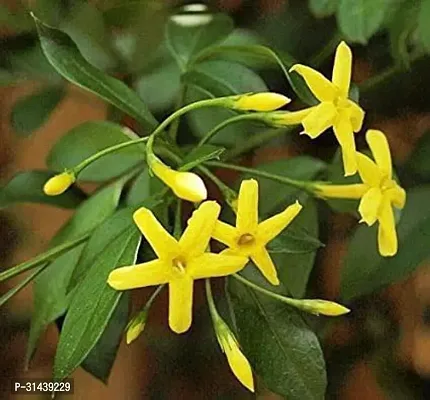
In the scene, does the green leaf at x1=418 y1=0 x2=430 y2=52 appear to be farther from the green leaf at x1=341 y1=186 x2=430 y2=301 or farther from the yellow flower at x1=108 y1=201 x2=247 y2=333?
the yellow flower at x1=108 y1=201 x2=247 y2=333

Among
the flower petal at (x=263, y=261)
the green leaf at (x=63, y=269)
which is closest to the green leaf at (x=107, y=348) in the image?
the green leaf at (x=63, y=269)

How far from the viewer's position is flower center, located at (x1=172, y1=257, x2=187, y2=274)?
0.46 meters

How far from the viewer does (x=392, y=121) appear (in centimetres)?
93

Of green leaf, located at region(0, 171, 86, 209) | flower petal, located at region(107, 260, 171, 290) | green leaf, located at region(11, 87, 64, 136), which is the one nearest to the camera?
flower petal, located at region(107, 260, 171, 290)

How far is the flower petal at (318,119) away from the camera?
490mm

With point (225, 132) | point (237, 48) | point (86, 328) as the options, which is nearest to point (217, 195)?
point (225, 132)

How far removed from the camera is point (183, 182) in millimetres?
471

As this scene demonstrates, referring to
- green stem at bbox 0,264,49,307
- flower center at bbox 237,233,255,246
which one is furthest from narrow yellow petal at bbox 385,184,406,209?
green stem at bbox 0,264,49,307

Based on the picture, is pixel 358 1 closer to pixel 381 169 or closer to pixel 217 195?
pixel 381 169

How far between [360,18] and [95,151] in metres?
0.22

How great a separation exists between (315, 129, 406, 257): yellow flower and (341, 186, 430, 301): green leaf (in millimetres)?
79

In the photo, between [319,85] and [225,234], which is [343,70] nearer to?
[319,85]

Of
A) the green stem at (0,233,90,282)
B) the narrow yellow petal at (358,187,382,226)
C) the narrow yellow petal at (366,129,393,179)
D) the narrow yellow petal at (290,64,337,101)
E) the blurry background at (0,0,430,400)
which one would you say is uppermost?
the narrow yellow petal at (290,64,337,101)

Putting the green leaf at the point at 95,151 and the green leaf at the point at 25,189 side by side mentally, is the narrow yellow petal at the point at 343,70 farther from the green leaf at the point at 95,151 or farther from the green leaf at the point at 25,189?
the green leaf at the point at 25,189
